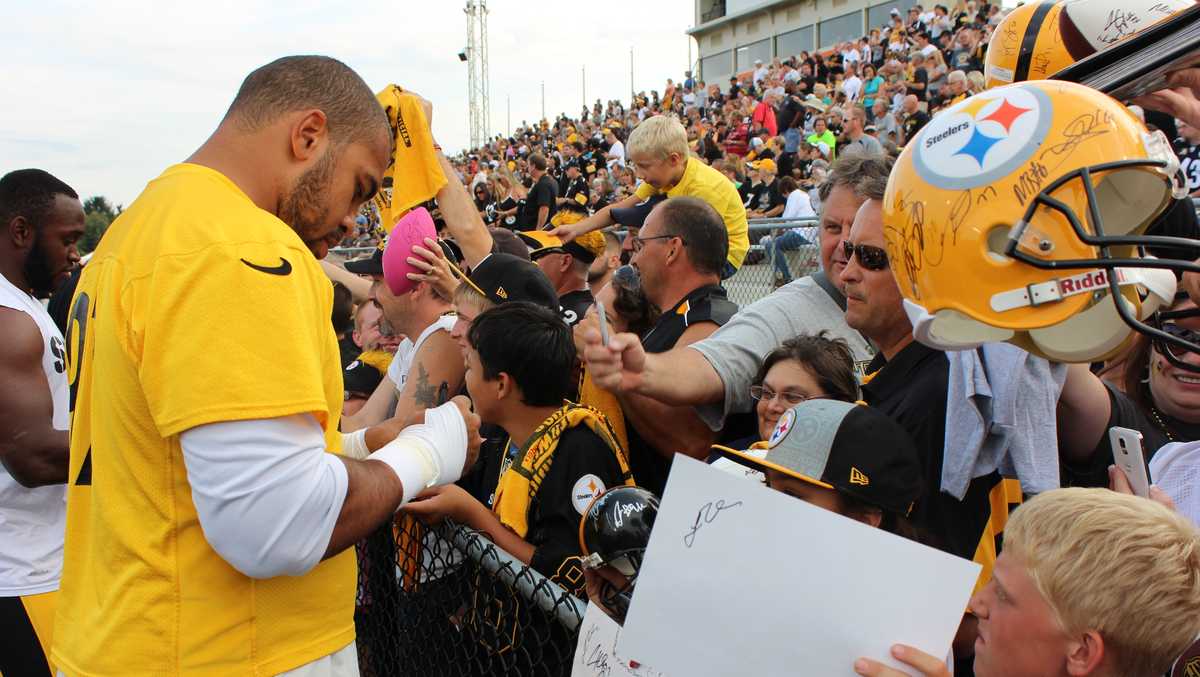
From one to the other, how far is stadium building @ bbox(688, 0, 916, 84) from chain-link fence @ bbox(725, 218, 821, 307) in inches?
1333

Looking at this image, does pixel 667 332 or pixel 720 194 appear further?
pixel 720 194

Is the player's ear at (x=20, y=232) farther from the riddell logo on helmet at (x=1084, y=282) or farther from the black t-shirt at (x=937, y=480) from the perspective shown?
the riddell logo on helmet at (x=1084, y=282)

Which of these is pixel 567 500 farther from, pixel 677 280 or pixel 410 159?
pixel 410 159

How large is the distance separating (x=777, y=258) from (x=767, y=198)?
5.94 metres

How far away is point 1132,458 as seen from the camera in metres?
1.78

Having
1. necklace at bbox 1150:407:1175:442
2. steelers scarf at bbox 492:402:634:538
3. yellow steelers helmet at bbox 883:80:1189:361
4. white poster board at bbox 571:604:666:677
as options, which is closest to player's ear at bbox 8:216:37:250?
steelers scarf at bbox 492:402:634:538

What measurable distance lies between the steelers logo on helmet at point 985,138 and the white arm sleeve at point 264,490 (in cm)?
125

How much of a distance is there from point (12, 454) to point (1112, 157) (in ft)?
10.8

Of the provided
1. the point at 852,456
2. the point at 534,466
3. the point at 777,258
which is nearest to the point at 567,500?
the point at 534,466

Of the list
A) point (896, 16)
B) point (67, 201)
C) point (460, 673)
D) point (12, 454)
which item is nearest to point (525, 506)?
point (460, 673)

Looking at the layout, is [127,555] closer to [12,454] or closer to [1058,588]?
[12,454]

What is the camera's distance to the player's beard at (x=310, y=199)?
6.52ft

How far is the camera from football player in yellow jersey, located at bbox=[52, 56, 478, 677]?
1.65 m

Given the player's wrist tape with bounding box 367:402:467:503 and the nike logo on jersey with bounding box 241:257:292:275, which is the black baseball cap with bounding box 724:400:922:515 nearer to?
the player's wrist tape with bounding box 367:402:467:503
